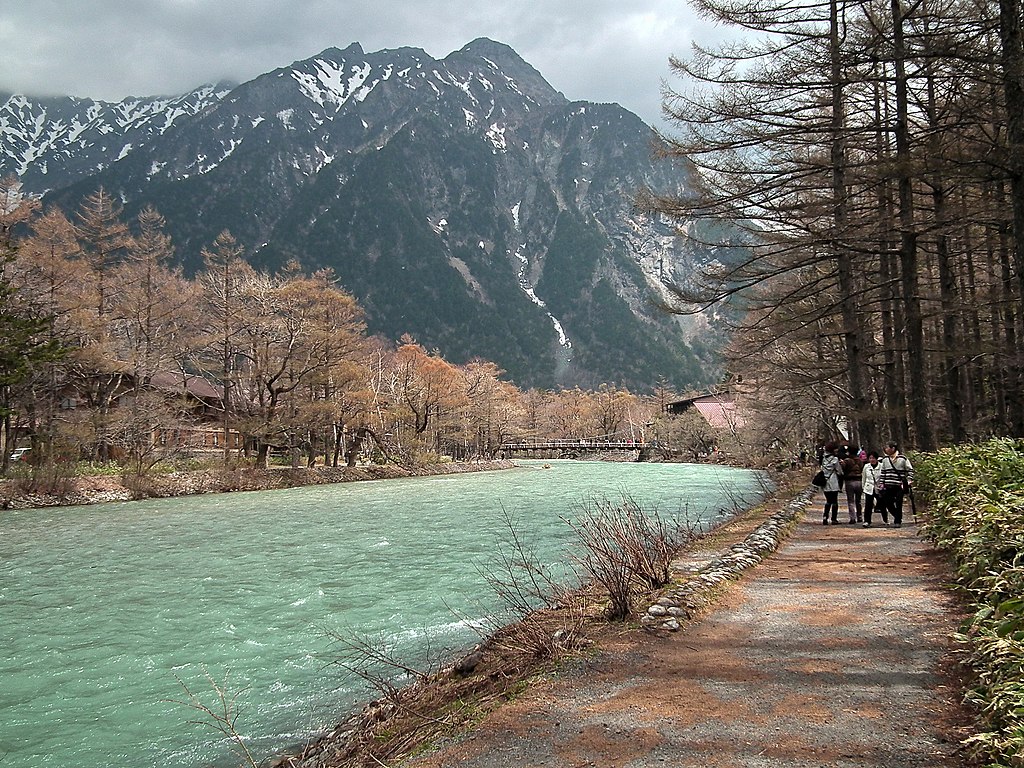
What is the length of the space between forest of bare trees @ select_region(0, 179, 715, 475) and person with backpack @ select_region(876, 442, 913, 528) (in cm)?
2721

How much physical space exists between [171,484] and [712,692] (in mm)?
30717

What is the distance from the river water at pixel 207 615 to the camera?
19.7ft

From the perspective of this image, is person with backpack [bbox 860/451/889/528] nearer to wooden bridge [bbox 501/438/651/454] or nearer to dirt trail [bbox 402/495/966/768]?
dirt trail [bbox 402/495/966/768]

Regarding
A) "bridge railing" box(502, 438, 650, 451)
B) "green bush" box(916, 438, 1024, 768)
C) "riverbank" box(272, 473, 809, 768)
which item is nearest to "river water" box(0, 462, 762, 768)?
"riverbank" box(272, 473, 809, 768)

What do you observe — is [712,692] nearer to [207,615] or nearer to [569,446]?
[207,615]

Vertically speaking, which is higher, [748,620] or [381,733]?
[748,620]

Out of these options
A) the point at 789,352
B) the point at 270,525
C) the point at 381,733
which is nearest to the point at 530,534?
the point at 270,525

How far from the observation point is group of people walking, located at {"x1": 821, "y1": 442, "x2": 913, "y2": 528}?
1216 centimetres

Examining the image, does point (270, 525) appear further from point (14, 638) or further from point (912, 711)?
point (912, 711)

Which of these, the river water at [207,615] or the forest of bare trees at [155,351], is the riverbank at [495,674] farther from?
the forest of bare trees at [155,351]

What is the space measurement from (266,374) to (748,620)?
112 feet

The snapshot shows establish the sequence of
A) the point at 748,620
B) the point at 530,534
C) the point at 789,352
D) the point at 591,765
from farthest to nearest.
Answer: the point at 789,352 → the point at 530,534 → the point at 748,620 → the point at 591,765

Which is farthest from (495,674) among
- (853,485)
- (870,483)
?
(853,485)

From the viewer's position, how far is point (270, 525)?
1989 centimetres
